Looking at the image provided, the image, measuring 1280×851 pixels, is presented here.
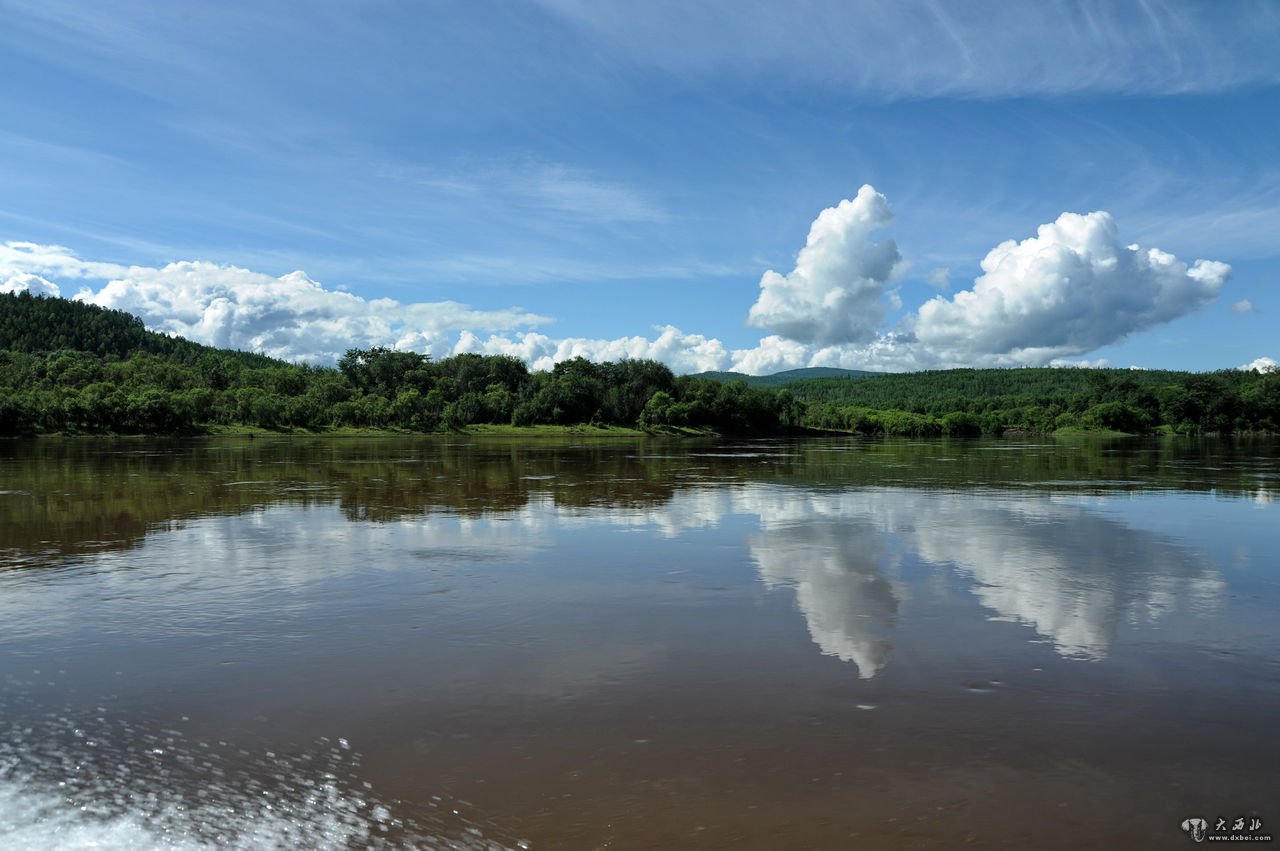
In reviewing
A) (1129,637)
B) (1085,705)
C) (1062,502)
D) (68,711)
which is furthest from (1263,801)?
(1062,502)

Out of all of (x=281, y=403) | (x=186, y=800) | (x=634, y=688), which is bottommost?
(x=186, y=800)

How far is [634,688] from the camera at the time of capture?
10.5 meters

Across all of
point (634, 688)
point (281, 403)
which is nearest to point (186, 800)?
point (634, 688)

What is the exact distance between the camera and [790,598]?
611 inches

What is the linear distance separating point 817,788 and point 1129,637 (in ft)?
25.5

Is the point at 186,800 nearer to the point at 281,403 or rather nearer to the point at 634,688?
→ the point at 634,688

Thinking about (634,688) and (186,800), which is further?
(634,688)

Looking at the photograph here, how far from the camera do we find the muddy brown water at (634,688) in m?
7.31

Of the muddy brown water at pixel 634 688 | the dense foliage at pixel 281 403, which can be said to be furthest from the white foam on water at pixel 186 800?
the dense foliage at pixel 281 403

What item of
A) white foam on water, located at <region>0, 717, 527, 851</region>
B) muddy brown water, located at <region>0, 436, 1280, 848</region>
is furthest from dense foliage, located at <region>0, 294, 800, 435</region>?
white foam on water, located at <region>0, 717, 527, 851</region>

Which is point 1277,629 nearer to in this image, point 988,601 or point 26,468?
point 988,601

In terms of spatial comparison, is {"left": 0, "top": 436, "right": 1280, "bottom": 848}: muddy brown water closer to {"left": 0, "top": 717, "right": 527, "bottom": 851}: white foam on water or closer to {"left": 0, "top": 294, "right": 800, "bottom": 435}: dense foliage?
{"left": 0, "top": 717, "right": 527, "bottom": 851}: white foam on water

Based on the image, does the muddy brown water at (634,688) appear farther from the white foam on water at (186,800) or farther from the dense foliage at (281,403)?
the dense foliage at (281,403)

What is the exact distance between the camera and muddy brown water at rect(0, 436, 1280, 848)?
24.0ft
